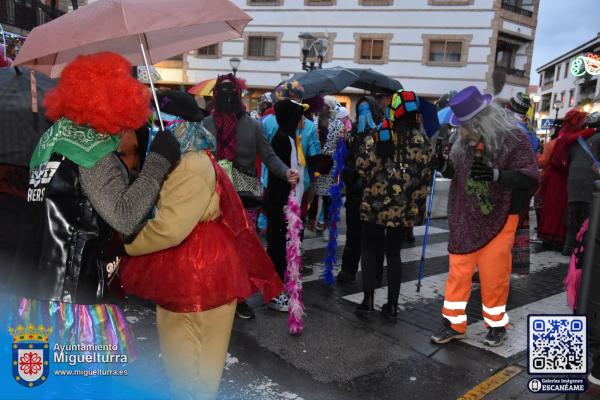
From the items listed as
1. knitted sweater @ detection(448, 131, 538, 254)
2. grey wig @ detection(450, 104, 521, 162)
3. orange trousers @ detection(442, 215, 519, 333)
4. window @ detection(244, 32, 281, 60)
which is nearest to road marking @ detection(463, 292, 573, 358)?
orange trousers @ detection(442, 215, 519, 333)

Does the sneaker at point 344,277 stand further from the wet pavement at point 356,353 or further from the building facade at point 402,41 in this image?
the building facade at point 402,41

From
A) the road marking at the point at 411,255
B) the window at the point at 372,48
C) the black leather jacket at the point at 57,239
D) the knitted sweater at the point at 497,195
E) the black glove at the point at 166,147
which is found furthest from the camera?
the window at the point at 372,48

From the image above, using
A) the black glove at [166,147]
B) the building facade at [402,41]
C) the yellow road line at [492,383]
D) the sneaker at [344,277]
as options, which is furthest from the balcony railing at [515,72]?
the black glove at [166,147]

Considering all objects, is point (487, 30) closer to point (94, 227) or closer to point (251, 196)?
point (251, 196)

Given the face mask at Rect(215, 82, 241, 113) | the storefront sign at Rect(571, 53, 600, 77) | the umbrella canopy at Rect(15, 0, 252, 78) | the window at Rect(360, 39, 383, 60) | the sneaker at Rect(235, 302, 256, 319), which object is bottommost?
the sneaker at Rect(235, 302, 256, 319)

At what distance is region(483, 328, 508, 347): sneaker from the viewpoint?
4.00m

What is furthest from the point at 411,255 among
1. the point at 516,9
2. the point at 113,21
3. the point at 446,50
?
the point at 516,9

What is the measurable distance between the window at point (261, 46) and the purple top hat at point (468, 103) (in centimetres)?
2590

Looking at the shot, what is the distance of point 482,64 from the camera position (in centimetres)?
2583

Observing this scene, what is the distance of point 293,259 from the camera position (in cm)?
426

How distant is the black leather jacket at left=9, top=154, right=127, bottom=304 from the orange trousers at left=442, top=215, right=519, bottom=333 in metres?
3.05

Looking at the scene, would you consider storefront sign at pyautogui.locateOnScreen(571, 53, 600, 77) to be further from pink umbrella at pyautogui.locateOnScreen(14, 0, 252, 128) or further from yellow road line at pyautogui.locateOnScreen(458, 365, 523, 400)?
pink umbrella at pyautogui.locateOnScreen(14, 0, 252, 128)

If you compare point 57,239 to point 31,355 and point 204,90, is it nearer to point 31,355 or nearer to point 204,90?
point 31,355

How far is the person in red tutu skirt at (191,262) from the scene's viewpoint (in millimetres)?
2053
